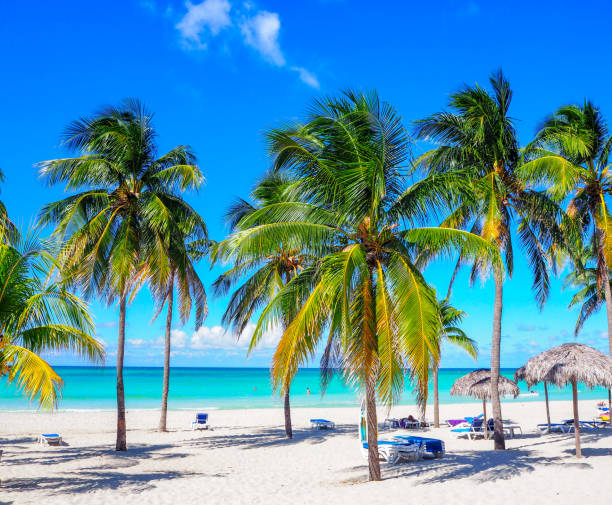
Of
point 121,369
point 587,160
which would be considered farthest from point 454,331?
point 121,369

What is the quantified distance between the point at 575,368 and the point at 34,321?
10657 mm

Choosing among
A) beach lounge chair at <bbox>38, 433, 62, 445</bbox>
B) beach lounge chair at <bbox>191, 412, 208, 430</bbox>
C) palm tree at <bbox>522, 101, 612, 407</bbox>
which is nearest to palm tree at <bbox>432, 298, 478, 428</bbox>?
palm tree at <bbox>522, 101, 612, 407</bbox>

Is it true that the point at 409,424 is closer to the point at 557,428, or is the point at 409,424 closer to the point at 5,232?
the point at 557,428

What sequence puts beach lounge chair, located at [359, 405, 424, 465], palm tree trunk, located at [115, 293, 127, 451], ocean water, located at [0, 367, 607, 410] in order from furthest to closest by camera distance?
ocean water, located at [0, 367, 607, 410], palm tree trunk, located at [115, 293, 127, 451], beach lounge chair, located at [359, 405, 424, 465]

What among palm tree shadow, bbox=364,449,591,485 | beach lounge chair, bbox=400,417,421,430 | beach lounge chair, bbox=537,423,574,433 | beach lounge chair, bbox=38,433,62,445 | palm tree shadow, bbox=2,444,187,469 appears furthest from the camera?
beach lounge chair, bbox=400,417,421,430

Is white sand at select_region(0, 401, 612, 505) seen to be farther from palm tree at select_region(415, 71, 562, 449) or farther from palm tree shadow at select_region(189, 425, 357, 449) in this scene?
palm tree at select_region(415, 71, 562, 449)

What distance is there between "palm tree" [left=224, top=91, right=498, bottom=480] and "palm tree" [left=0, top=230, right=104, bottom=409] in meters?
2.95

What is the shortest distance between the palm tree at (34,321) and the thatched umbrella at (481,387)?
39.1 ft

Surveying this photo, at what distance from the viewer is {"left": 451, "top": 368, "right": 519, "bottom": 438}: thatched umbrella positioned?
52.0 ft

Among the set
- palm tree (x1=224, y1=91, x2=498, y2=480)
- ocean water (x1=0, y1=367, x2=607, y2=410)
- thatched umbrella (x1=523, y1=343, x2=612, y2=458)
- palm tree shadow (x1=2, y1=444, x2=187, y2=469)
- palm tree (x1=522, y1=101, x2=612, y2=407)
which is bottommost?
ocean water (x1=0, y1=367, x2=607, y2=410)

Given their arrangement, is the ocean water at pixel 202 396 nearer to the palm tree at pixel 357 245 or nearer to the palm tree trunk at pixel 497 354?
the palm tree at pixel 357 245

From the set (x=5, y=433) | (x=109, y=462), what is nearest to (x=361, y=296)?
(x=109, y=462)

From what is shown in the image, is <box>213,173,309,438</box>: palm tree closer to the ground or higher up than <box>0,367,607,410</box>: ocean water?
higher up

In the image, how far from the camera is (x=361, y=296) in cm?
848
